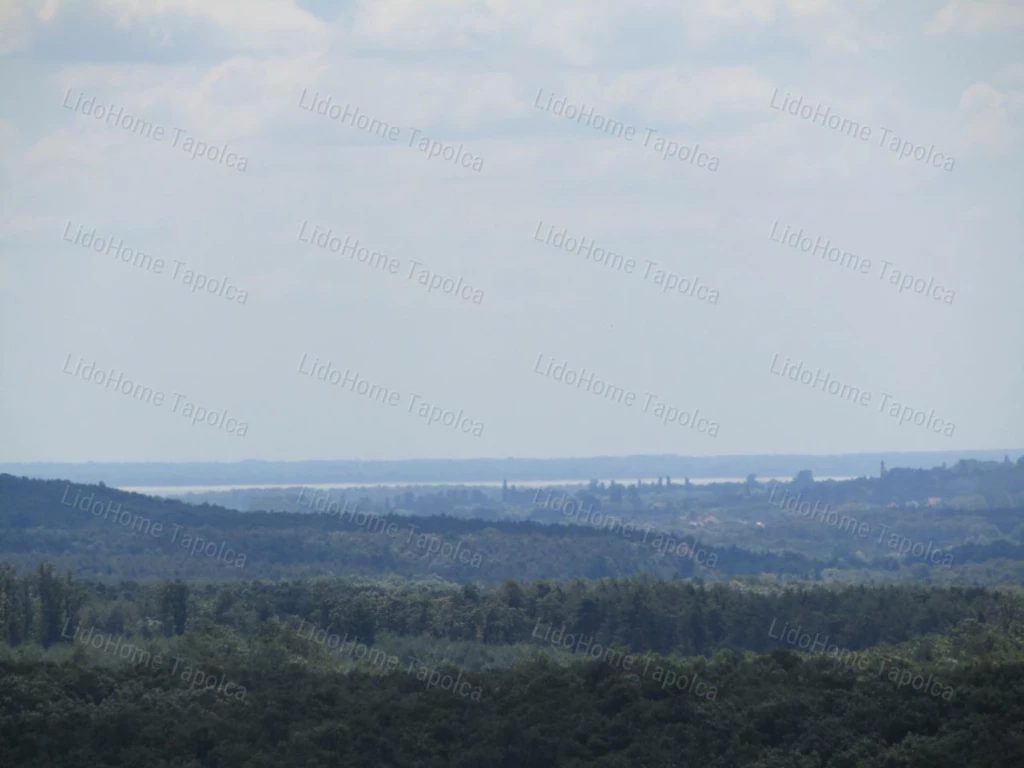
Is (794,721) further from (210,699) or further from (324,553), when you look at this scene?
(324,553)

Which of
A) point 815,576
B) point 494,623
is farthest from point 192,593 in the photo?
point 815,576
